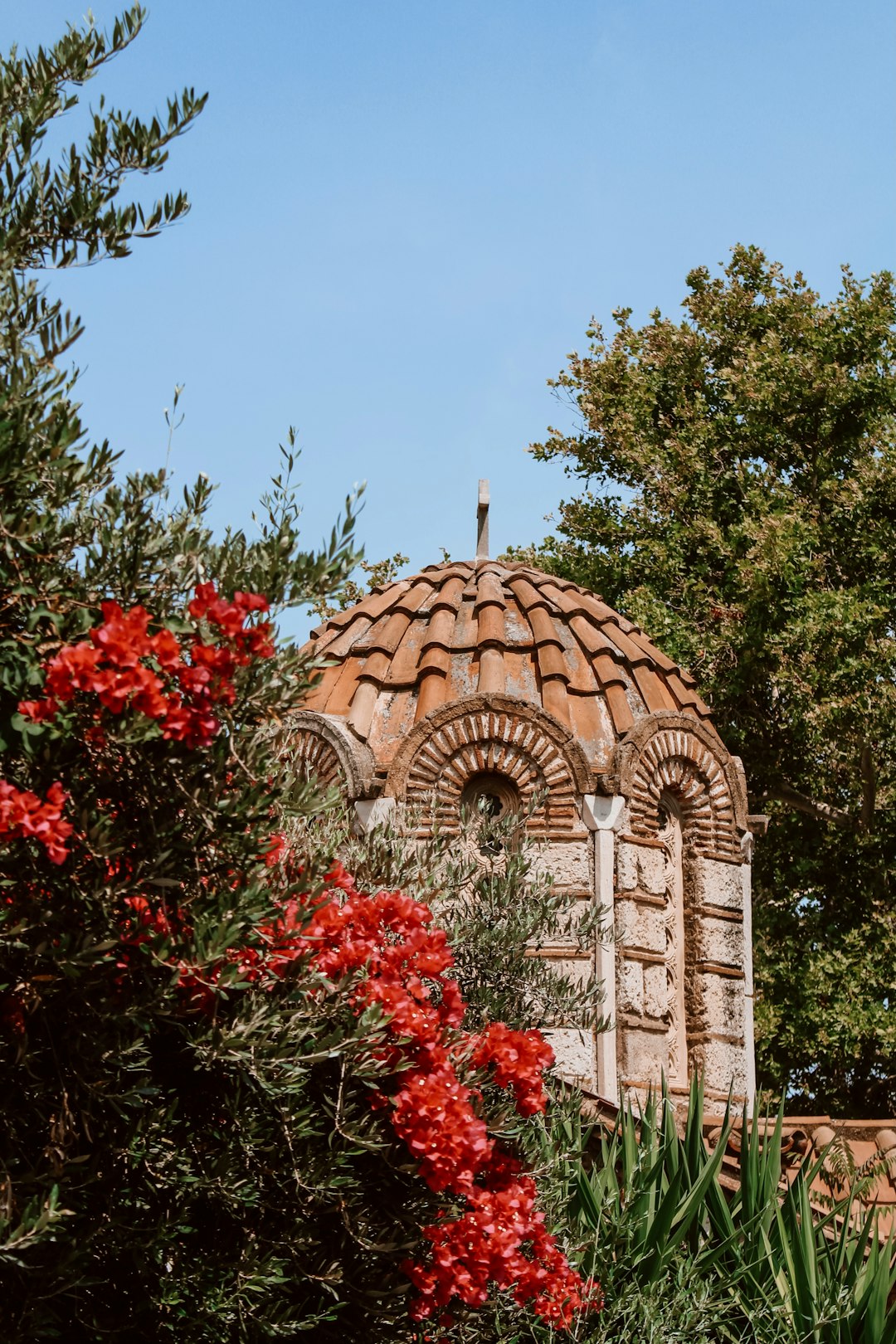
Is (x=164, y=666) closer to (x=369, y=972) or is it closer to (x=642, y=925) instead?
(x=369, y=972)

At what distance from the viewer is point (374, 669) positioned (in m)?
10.4

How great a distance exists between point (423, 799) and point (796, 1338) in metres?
4.47

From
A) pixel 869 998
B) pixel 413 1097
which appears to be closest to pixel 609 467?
pixel 869 998

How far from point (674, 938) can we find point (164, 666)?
7.27 m

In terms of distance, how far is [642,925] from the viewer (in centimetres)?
977

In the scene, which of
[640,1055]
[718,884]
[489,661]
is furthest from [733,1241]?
[489,661]

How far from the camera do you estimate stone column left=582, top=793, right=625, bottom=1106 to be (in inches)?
361

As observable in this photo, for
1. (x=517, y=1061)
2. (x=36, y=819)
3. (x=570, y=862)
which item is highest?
(x=570, y=862)

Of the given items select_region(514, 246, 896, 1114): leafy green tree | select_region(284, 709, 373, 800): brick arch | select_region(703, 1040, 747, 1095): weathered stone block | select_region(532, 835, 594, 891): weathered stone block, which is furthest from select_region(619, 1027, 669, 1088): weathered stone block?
select_region(514, 246, 896, 1114): leafy green tree

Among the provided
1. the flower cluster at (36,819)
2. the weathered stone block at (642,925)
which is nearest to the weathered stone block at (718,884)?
the weathered stone block at (642,925)

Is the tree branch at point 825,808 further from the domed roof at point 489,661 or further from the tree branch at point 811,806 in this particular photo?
the domed roof at point 489,661

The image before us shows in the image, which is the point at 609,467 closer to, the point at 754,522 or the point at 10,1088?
the point at 754,522

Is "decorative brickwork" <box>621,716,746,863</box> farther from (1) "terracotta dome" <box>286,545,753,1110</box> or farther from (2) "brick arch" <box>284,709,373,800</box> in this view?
(2) "brick arch" <box>284,709,373,800</box>

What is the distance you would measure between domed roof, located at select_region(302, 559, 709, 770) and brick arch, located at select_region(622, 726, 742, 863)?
0.24m
